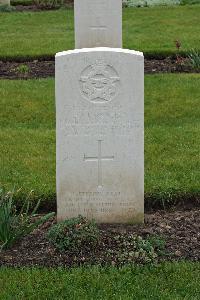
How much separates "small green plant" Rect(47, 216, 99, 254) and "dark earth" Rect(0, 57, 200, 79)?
19.4 ft

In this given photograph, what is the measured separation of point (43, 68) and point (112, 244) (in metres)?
6.63

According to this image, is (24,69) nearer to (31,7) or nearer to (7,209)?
(7,209)

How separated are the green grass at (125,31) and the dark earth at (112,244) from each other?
6.79 meters

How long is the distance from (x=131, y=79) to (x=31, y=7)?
1398 centimetres

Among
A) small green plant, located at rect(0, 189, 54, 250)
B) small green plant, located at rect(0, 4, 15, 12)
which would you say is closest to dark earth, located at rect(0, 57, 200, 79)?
small green plant, located at rect(0, 189, 54, 250)

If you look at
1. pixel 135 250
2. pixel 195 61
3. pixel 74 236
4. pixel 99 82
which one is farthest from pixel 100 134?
pixel 195 61

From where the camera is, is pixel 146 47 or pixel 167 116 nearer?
pixel 167 116

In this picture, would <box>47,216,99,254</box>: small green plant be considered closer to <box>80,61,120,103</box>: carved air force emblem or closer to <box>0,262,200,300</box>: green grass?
<box>0,262,200,300</box>: green grass

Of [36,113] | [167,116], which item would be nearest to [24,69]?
[36,113]

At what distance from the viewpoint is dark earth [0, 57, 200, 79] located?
36.5 feet

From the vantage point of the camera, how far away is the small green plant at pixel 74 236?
17.2 ft

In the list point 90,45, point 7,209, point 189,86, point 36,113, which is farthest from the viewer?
point 90,45

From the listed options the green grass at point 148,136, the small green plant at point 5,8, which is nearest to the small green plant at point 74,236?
the green grass at point 148,136

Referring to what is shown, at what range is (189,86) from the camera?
995 centimetres
